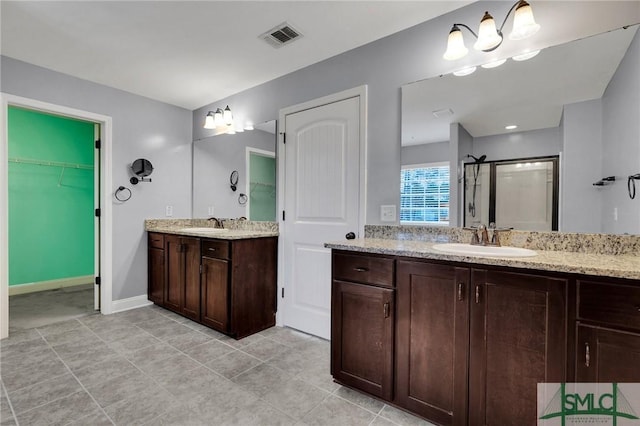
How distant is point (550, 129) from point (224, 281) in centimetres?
254

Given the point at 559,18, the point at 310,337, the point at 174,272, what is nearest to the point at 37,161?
the point at 174,272

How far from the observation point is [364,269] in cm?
176

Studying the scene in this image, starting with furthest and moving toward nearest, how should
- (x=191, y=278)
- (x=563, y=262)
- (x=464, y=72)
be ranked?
1. (x=191, y=278)
2. (x=464, y=72)
3. (x=563, y=262)

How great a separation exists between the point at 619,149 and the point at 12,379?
3766 mm

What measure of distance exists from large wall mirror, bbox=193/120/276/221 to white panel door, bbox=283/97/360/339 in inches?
10.8

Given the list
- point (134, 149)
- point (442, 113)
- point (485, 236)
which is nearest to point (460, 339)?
point (485, 236)

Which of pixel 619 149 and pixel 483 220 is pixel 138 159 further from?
pixel 619 149

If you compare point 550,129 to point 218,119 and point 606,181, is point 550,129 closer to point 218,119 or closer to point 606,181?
point 606,181

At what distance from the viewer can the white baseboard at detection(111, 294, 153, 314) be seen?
11.0 feet

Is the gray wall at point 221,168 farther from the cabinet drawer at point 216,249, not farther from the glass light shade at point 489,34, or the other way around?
the glass light shade at point 489,34

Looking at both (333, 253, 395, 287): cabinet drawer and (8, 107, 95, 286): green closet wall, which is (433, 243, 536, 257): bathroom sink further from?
(8, 107, 95, 286): green closet wall

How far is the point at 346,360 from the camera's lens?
185 cm

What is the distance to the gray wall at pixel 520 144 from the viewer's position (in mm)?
1708

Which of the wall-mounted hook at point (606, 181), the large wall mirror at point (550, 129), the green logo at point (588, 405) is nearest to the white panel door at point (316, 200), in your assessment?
the large wall mirror at point (550, 129)
